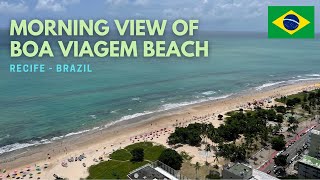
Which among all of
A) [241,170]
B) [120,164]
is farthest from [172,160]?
[241,170]

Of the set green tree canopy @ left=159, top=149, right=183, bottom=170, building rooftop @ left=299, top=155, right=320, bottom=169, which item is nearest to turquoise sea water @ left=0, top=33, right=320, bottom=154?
green tree canopy @ left=159, top=149, right=183, bottom=170

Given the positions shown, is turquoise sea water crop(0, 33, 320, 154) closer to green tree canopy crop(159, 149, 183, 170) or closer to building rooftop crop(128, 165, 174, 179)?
green tree canopy crop(159, 149, 183, 170)

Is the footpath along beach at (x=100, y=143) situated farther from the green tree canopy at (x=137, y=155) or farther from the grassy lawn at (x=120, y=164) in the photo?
the green tree canopy at (x=137, y=155)

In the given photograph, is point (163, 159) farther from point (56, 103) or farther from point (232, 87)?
point (232, 87)

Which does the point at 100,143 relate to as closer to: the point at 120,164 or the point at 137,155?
the point at 120,164

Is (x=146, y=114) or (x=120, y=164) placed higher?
(x=146, y=114)

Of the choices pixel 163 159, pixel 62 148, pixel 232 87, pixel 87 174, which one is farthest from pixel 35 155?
pixel 232 87
